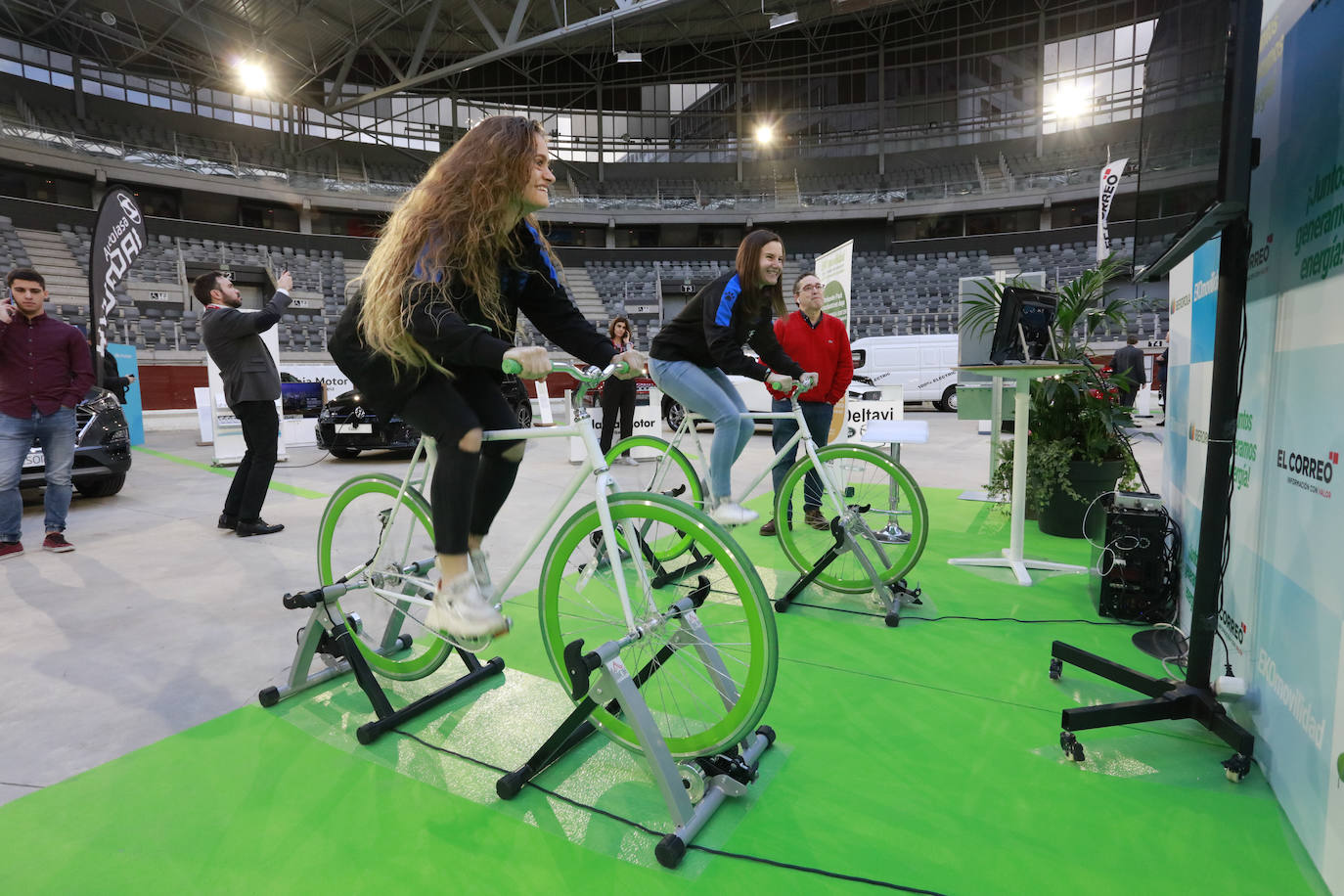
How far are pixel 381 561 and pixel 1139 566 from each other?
9.88 feet

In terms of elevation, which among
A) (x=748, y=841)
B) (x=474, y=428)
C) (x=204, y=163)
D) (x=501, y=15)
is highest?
(x=501, y=15)

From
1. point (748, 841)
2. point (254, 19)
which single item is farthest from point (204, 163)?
point (748, 841)

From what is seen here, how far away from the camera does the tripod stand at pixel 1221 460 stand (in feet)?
4.92

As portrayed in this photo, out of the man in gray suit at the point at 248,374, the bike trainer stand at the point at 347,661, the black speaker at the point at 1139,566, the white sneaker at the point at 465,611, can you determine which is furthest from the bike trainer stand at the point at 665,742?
the man in gray suit at the point at 248,374

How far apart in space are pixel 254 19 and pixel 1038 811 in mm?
27109

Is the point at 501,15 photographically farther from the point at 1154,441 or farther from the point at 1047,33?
the point at 1154,441

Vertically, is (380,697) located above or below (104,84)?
below

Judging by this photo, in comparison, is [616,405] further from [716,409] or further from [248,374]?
[716,409]

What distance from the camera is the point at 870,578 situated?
2994mm

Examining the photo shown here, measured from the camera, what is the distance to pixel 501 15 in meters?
23.1

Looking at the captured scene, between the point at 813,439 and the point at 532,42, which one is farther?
the point at 532,42

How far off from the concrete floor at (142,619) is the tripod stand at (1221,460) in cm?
164

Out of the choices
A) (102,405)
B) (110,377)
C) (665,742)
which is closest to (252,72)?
(110,377)

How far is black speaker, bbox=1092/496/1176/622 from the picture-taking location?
2838 millimetres
